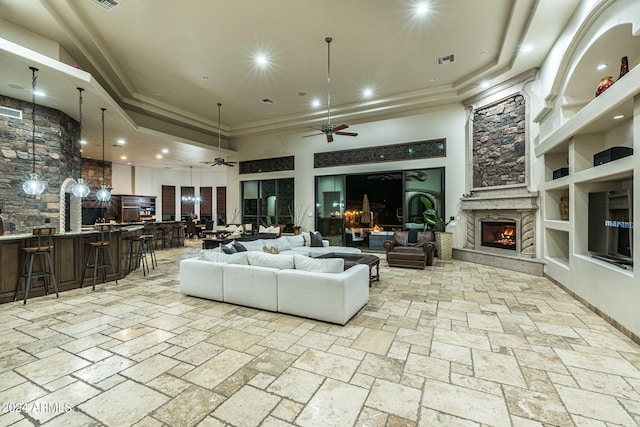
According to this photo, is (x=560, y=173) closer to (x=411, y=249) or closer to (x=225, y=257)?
(x=411, y=249)

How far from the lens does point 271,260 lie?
3879 mm

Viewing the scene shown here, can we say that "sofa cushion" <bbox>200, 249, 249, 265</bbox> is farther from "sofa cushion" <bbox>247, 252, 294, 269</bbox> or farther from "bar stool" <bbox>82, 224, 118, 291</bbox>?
"bar stool" <bbox>82, 224, 118, 291</bbox>

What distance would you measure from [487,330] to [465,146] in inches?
225

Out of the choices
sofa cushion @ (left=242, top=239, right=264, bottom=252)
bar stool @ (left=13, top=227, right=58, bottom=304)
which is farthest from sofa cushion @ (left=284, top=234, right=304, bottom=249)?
bar stool @ (left=13, top=227, right=58, bottom=304)

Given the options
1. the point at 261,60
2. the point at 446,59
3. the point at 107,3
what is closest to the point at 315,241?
the point at 261,60

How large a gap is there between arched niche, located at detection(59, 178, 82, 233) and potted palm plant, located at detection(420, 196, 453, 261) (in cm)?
888

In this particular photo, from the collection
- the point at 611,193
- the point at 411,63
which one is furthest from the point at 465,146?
the point at 611,193

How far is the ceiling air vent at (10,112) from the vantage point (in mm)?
5286

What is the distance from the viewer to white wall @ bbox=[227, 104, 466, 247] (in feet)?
25.1

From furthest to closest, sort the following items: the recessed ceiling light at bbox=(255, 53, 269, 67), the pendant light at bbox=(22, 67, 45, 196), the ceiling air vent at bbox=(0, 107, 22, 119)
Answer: the recessed ceiling light at bbox=(255, 53, 269, 67) → the ceiling air vent at bbox=(0, 107, 22, 119) → the pendant light at bbox=(22, 67, 45, 196)

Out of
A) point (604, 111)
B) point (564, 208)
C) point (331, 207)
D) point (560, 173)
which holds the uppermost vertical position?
point (604, 111)

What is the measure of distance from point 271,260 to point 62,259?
12.6 feet

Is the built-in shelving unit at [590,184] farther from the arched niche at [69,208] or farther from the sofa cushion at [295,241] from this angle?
the arched niche at [69,208]

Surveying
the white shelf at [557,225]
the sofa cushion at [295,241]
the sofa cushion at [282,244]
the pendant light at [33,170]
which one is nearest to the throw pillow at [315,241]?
the sofa cushion at [295,241]
